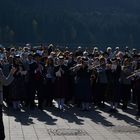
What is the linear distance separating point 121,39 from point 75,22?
→ 10.8 meters

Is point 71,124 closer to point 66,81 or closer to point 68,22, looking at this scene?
point 66,81

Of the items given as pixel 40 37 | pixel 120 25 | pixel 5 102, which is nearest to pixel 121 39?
pixel 120 25

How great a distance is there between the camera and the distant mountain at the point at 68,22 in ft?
346

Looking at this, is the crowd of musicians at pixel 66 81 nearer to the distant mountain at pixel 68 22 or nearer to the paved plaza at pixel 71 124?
the paved plaza at pixel 71 124

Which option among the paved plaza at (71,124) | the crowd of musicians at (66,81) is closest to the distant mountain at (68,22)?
the crowd of musicians at (66,81)

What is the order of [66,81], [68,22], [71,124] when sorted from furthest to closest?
1. [68,22]
2. [66,81]
3. [71,124]

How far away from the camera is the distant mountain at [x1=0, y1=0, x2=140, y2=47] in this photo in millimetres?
105375

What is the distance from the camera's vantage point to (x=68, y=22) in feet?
369

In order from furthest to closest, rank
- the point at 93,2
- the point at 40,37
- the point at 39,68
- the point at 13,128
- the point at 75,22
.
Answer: the point at 93,2 → the point at 75,22 → the point at 40,37 → the point at 39,68 → the point at 13,128

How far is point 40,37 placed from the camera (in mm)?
105375

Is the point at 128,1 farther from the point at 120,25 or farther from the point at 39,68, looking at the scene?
the point at 39,68

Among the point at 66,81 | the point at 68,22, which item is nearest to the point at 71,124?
the point at 66,81

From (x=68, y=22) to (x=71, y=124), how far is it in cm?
9795

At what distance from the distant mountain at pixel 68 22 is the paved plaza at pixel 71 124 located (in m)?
80.5
